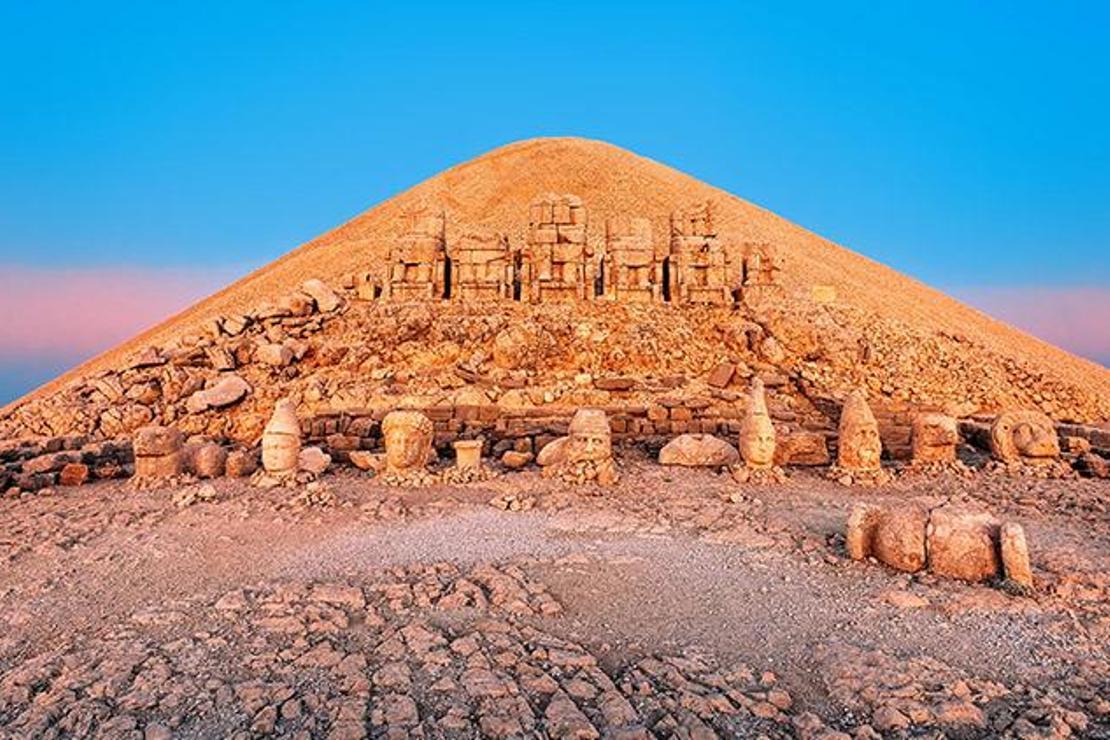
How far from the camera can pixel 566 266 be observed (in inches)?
739

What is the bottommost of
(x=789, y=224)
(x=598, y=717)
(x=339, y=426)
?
(x=598, y=717)

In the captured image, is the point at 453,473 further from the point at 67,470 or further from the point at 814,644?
the point at 814,644

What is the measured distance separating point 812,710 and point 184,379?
1482cm

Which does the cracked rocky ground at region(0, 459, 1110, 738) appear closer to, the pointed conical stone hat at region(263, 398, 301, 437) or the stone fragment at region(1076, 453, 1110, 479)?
the pointed conical stone hat at region(263, 398, 301, 437)

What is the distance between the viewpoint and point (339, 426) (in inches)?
571

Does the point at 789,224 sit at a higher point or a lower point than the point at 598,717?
higher

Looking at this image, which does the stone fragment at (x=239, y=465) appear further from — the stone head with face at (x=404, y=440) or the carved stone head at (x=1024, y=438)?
the carved stone head at (x=1024, y=438)

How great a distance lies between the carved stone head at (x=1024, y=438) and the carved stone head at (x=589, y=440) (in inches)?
281

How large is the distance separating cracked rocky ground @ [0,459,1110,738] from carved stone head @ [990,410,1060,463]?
2.76 m

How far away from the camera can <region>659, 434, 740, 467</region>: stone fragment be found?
12.7m

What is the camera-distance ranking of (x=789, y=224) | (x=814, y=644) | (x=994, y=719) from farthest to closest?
1. (x=789, y=224)
2. (x=814, y=644)
3. (x=994, y=719)

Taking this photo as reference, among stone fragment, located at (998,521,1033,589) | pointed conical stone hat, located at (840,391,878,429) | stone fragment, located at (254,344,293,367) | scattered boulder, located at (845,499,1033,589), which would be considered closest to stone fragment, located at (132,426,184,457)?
stone fragment, located at (254,344,293,367)

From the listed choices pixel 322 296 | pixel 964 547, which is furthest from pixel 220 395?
pixel 964 547

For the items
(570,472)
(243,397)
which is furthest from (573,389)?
(243,397)
